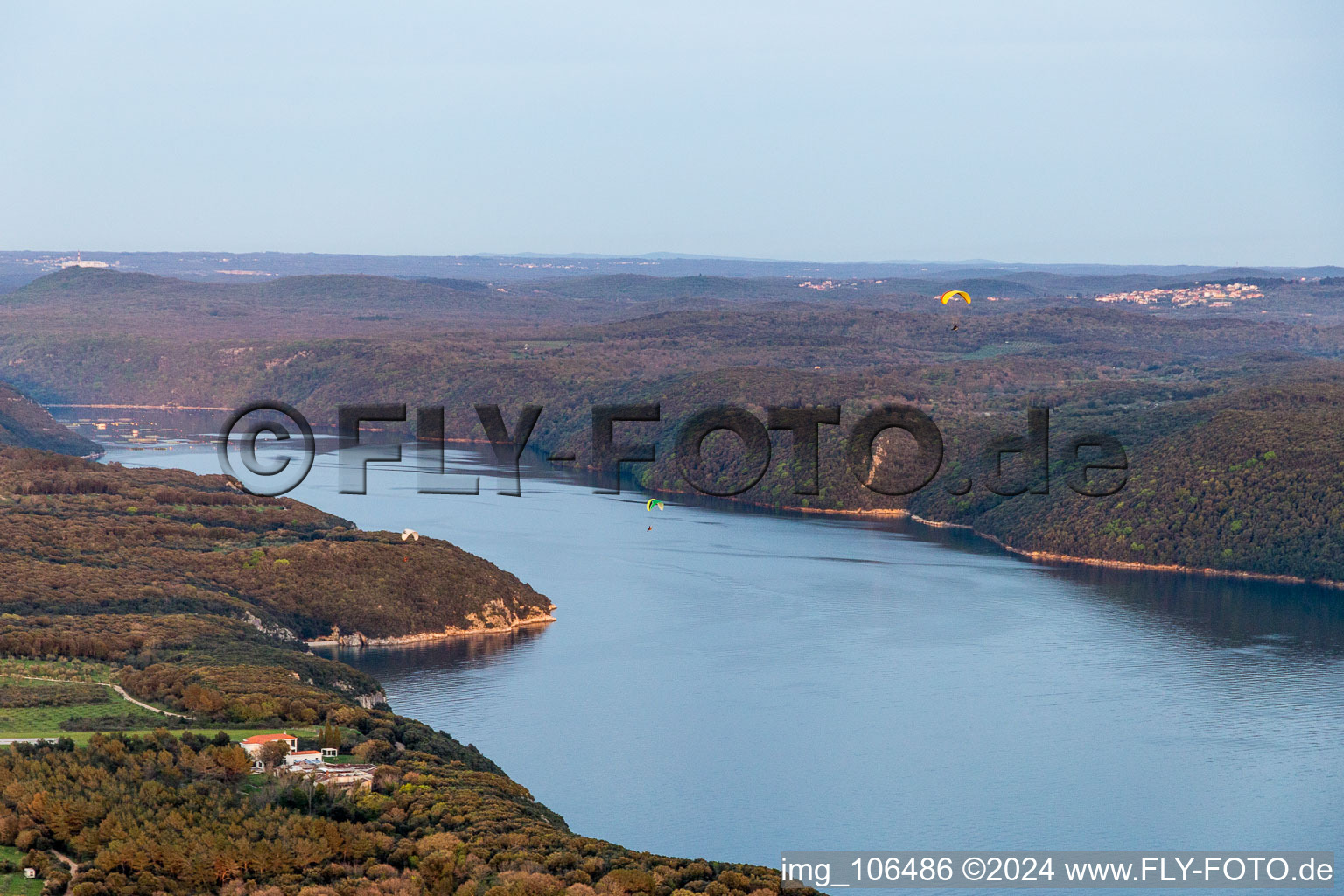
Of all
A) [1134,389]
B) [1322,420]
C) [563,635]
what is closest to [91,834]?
[563,635]

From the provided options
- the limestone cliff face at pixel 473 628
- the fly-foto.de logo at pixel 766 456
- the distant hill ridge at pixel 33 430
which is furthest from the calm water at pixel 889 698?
the distant hill ridge at pixel 33 430

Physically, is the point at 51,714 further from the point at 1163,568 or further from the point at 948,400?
the point at 948,400

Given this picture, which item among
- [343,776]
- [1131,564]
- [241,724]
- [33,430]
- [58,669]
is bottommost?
[1131,564]

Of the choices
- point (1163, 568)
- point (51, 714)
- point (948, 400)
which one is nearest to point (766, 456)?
point (948, 400)

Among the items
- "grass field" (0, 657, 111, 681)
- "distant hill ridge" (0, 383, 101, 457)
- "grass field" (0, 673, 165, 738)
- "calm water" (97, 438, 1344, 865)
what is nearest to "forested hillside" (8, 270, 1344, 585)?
"calm water" (97, 438, 1344, 865)

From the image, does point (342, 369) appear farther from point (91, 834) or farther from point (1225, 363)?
point (91, 834)

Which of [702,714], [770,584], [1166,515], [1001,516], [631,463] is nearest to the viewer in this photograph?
[702,714]

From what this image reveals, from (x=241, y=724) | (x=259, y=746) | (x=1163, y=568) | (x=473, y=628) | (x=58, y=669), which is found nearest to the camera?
(x=259, y=746)
